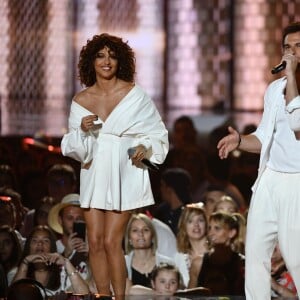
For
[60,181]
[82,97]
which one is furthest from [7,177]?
[82,97]

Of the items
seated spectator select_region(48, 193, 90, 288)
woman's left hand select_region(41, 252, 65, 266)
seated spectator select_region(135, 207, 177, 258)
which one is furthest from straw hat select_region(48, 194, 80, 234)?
woman's left hand select_region(41, 252, 65, 266)

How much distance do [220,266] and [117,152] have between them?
59.9 inches

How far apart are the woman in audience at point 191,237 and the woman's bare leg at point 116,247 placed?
136 centimetres

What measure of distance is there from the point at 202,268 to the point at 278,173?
1886 millimetres

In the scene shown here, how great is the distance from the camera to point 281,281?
6.73 metres

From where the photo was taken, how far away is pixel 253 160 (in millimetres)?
8570

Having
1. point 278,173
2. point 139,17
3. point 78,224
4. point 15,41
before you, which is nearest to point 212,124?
point 139,17

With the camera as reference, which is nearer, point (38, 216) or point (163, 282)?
point (163, 282)

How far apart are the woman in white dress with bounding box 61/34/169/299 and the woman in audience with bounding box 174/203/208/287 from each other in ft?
4.53

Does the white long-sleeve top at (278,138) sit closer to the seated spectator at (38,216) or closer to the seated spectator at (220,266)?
the seated spectator at (220,266)

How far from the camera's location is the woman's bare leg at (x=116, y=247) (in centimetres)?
554

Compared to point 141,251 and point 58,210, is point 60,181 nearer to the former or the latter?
point 58,210

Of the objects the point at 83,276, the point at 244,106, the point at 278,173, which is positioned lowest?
the point at 83,276

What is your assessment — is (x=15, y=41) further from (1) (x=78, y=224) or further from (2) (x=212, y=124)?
(1) (x=78, y=224)
